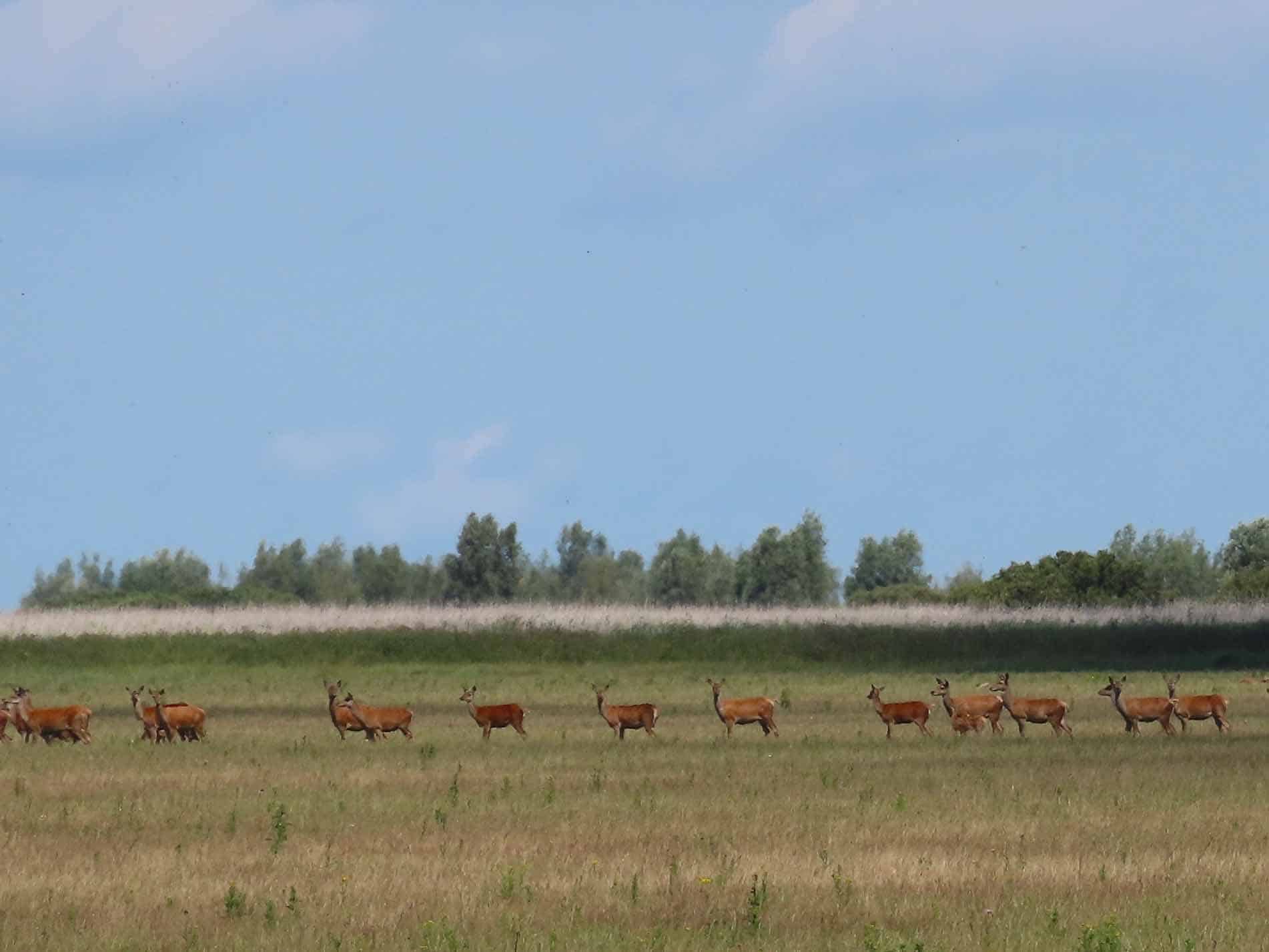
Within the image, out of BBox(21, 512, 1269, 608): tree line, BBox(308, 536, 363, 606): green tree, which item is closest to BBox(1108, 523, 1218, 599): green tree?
BBox(21, 512, 1269, 608): tree line

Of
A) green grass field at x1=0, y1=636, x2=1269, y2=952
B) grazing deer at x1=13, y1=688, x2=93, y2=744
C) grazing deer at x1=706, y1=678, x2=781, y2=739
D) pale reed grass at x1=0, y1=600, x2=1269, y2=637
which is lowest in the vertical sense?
green grass field at x1=0, y1=636, x2=1269, y2=952

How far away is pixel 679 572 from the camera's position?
523 ft

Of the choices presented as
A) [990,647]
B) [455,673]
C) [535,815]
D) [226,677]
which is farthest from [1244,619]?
[535,815]

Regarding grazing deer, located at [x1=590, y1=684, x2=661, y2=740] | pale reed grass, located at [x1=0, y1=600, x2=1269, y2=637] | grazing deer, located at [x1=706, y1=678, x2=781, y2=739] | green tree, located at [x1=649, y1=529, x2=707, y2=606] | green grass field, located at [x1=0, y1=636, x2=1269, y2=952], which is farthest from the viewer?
green tree, located at [x1=649, y1=529, x2=707, y2=606]

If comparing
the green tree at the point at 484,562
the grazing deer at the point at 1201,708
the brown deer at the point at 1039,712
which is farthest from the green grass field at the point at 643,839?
the green tree at the point at 484,562

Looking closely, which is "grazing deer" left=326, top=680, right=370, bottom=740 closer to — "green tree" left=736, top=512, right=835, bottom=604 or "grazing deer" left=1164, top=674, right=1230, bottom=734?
"grazing deer" left=1164, top=674, right=1230, bottom=734

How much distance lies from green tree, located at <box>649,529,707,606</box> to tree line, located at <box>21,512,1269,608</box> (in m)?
0.18

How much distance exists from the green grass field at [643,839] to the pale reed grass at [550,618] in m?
26.9

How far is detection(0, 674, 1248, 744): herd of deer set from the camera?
1221 inches

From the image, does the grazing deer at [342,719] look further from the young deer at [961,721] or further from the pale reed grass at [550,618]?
the pale reed grass at [550,618]

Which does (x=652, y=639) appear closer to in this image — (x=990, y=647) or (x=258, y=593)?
(x=990, y=647)

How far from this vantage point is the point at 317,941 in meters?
14.0

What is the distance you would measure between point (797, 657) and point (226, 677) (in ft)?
53.3

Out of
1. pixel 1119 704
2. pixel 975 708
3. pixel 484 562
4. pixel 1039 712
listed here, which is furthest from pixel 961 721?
pixel 484 562
